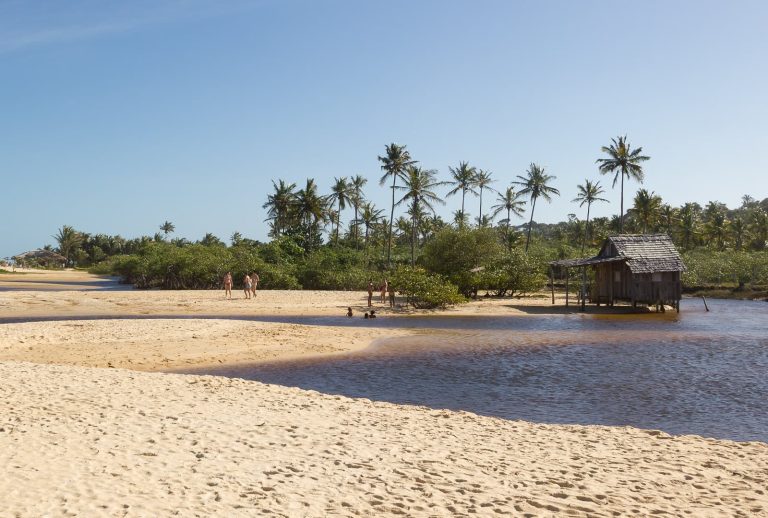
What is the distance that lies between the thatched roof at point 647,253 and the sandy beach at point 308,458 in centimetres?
2869

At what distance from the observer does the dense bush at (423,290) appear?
36469mm

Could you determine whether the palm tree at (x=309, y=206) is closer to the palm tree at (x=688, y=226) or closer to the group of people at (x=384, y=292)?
the group of people at (x=384, y=292)

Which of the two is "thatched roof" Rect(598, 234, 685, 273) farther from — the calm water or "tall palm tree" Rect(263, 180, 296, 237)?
"tall palm tree" Rect(263, 180, 296, 237)

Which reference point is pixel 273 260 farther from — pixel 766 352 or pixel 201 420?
pixel 201 420

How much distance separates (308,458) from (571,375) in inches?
419

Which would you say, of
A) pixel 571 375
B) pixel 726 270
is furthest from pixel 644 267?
pixel 726 270

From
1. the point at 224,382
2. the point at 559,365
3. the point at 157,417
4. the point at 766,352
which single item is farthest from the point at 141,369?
the point at 766,352

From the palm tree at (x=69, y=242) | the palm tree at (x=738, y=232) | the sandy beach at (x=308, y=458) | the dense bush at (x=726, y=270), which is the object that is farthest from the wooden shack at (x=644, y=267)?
the palm tree at (x=69, y=242)

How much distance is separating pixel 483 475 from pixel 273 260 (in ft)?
173

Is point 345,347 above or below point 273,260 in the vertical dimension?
below

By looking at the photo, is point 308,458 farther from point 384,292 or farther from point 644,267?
point 644,267

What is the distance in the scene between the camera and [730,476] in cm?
768

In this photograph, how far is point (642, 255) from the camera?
37.3m

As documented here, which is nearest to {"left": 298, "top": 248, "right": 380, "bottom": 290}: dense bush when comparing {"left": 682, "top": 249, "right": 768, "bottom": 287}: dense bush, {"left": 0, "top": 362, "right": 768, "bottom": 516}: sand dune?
{"left": 682, "top": 249, "right": 768, "bottom": 287}: dense bush
